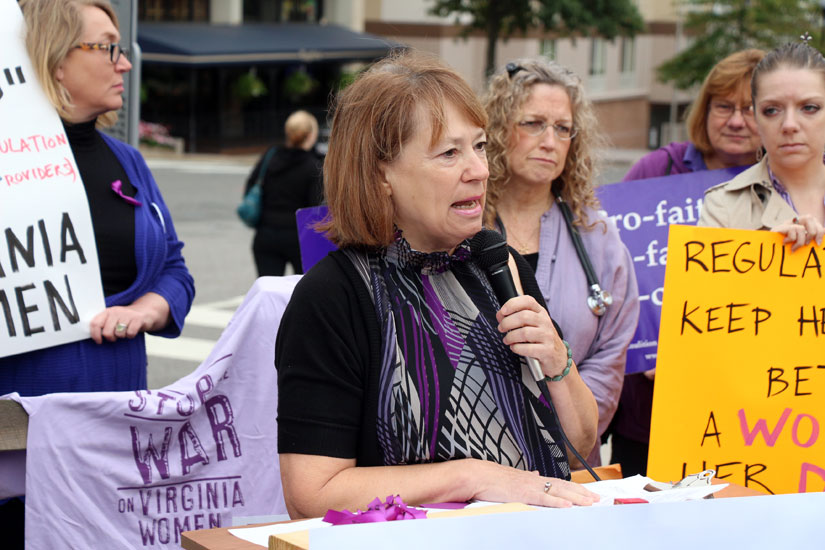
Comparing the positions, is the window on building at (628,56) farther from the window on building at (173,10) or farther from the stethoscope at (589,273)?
the stethoscope at (589,273)

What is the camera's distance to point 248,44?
30734 millimetres

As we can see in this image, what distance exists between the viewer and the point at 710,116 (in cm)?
419

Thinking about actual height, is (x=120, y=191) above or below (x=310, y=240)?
above

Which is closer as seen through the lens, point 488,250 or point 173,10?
point 488,250

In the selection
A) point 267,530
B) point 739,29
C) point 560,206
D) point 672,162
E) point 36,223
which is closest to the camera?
point 267,530

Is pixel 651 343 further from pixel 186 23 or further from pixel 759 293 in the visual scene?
pixel 186 23

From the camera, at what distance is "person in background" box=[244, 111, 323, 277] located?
851 cm

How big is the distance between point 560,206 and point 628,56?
134 ft

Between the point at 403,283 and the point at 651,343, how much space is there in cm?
198

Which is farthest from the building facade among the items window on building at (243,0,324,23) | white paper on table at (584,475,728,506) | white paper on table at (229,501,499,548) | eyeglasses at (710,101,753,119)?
white paper on table at (229,501,499,548)

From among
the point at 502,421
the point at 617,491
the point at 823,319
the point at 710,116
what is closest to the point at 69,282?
the point at 502,421

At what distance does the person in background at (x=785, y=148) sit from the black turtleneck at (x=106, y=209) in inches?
76.7

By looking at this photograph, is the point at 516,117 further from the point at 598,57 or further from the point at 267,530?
the point at 598,57

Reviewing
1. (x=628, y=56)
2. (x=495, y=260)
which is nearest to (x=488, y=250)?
(x=495, y=260)
